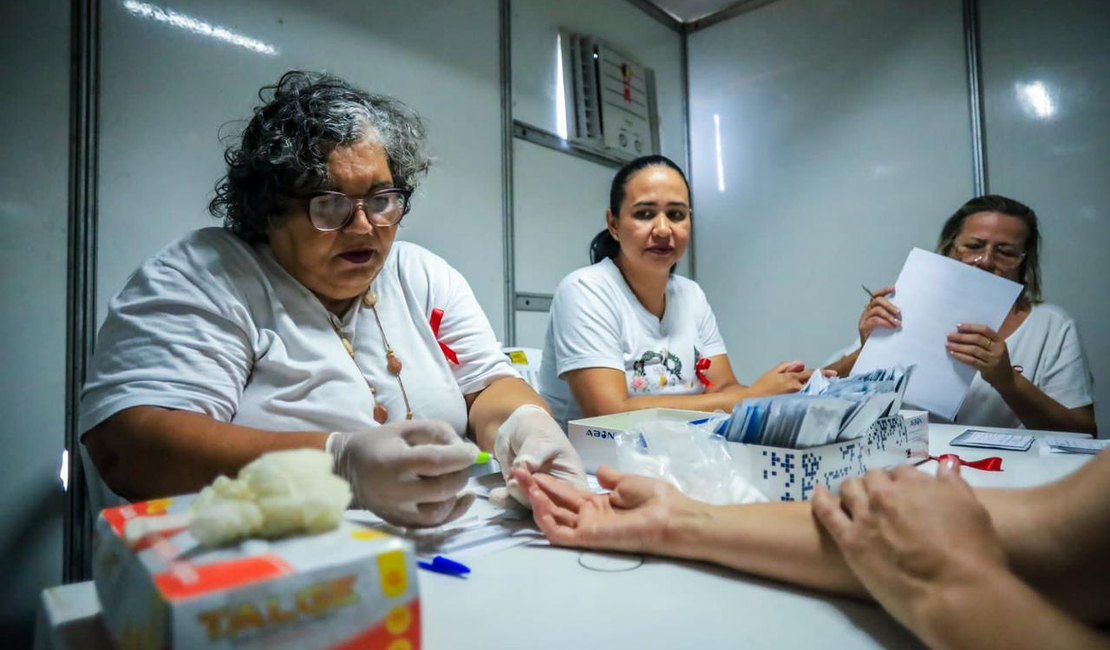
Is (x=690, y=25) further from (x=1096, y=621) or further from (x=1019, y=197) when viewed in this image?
A: (x=1096, y=621)

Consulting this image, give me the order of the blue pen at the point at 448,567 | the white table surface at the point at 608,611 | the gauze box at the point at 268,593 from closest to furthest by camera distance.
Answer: the gauze box at the point at 268,593 → the white table surface at the point at 608,611 → the blue pen at the point at 448,567

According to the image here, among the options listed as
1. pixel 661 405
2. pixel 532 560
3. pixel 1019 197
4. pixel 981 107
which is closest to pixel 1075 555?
pixel 532 560

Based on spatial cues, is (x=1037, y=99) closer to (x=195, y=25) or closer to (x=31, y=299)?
(x=195, y=25)

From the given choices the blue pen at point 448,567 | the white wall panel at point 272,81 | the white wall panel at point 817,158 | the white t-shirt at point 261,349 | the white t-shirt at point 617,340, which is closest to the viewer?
the blue pen at point 448,567

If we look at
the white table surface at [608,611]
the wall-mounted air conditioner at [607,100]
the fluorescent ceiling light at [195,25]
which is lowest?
the white table surface at [608,611]

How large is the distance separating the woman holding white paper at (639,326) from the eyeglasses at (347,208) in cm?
70

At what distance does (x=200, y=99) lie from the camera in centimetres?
149

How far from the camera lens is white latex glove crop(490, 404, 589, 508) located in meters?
0.82

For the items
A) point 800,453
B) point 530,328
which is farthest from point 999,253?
point 530,328

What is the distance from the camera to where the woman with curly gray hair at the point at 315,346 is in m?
0.79

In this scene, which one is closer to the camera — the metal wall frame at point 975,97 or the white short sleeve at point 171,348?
the white short sleeve at point 171,348

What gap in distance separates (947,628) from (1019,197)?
2.35m

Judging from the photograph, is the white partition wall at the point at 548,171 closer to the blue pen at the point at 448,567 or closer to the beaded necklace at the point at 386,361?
Answer: the beaded necklace at the point at 386,361

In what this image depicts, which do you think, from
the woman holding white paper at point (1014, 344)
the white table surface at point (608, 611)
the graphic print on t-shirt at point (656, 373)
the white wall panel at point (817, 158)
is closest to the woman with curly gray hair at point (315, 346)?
the white table surface at point (608, 611)
